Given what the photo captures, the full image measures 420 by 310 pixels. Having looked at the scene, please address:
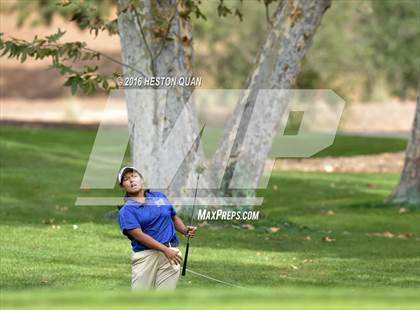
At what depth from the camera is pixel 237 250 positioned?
52.7 feet

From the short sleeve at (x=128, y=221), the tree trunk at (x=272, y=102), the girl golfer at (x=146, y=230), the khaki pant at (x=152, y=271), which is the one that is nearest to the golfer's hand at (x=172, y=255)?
the girl golfer at (x=146, y=230)

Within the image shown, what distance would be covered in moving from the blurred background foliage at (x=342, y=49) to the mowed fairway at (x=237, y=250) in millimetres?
15997

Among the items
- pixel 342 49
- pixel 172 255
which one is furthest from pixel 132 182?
pixel 342 49

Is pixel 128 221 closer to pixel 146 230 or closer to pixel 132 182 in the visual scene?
pixel 146 230

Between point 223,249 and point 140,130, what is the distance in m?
2.40

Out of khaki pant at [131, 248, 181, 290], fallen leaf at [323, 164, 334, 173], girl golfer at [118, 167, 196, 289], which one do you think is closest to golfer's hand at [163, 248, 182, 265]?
girl golfer at [118, 167, 196, 289]

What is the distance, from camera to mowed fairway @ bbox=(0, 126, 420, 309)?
7.28 m

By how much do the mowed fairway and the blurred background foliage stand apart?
1600 cm

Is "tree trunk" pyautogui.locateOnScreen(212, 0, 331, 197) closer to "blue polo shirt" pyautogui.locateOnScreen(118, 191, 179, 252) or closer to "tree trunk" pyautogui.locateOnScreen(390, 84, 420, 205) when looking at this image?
"tree trunk" pyautogui.locateOnScreen(390, 84, 420, 205)

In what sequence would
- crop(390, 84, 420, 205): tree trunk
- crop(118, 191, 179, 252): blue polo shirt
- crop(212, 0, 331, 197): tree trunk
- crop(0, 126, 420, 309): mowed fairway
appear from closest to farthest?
crop(0, 126, 420, 309): mowed fairway < crop(118, 191, 179, 252): blue polo shirt < crop(212, 0, 331, 197): tree trunk < crop(390, 84, 420, 205): tree trunk

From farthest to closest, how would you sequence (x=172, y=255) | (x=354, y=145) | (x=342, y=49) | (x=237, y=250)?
(x=342, y=49) < (x=354, y=145) < (x=237, y=250) < (x=172, y=255)

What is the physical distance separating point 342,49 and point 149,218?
35073 millimetres

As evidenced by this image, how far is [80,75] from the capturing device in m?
15.6

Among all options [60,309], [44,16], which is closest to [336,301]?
[60,309]
